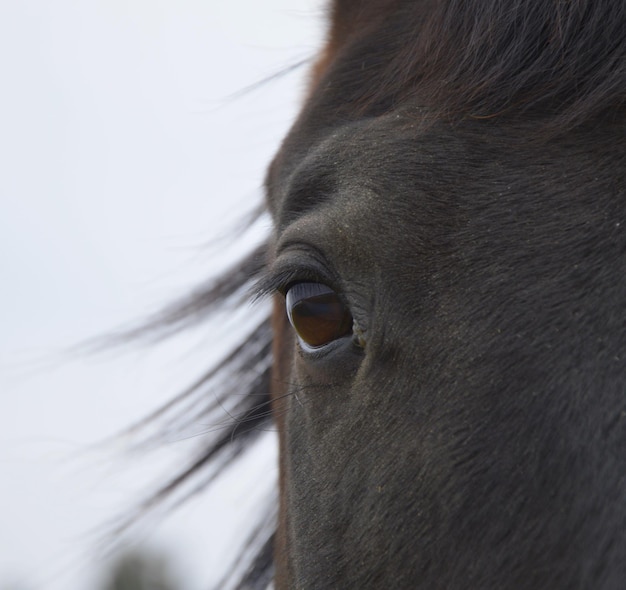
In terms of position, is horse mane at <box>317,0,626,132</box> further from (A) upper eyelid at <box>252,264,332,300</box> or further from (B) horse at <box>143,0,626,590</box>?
(A) upper eyelid at <box>252,264,332,300</box>

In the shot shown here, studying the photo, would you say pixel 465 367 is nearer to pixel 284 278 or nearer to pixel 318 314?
pixel 318 314

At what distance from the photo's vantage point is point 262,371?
3.30 m

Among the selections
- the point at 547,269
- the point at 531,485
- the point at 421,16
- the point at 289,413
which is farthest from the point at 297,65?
the point at 531,485

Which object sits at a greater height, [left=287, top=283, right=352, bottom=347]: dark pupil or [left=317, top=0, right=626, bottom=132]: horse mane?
[left=317, top=0, right=626, bottom=132]: horse mane

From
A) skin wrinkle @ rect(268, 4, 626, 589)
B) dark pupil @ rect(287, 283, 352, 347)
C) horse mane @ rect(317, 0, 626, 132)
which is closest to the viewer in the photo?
skin wrinkle @ rect(268, 4, 626, 589)

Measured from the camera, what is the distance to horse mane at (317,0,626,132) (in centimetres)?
160

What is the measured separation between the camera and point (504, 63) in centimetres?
175

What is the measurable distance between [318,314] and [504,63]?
65 centimetres

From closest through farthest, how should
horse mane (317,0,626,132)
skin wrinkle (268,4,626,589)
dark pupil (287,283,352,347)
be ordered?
1. skin wrinkle (268,4,626,589)
2. horse mane (317,0,626,132)
3. dark pupil (287,283,352,347)

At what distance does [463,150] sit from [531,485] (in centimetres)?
70

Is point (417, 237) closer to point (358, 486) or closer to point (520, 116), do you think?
point (520, 116)

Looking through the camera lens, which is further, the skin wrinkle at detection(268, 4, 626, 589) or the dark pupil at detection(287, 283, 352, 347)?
the dark pupil at detection(287, 283, 352, 347)

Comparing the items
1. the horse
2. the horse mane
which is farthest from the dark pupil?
the horse mane

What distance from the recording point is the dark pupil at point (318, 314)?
181 cm
